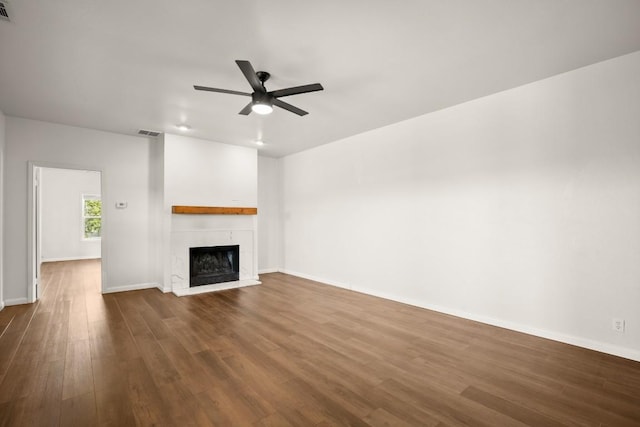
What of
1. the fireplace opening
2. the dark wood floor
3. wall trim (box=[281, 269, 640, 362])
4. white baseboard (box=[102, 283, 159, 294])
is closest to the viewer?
the dark wood floor

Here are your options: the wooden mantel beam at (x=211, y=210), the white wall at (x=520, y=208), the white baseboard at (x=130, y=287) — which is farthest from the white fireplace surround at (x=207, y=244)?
the white wall at (x=520, y=208)

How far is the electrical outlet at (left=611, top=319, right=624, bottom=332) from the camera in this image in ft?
9.20

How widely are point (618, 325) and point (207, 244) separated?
5813 mm

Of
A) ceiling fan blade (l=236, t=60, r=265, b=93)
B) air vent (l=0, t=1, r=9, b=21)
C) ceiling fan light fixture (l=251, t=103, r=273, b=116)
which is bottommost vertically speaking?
ceiling fan light fixture (l=251, t=103, r=273, b=116)

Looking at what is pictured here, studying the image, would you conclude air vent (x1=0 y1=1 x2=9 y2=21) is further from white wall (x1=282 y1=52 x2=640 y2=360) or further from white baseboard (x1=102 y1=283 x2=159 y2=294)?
white wall (x1=282 y1=52 x2=640 y2=360)

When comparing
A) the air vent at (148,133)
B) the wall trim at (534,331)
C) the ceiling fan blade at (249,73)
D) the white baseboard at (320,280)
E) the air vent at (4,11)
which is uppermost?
the air vent at (4,11)

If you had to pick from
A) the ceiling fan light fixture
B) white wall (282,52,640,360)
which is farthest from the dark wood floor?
the ceiling fan light fixture

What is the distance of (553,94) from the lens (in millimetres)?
3230

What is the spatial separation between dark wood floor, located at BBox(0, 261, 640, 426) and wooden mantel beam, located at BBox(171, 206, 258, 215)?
1.84m

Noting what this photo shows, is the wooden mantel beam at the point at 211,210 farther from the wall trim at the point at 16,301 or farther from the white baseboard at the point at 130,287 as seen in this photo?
the wall trim at the point at 16,301

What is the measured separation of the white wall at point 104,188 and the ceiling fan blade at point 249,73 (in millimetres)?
3807

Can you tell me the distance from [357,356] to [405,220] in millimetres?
2411

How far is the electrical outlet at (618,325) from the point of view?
2.81 m

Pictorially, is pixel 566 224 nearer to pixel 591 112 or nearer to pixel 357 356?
pixel 591 112
